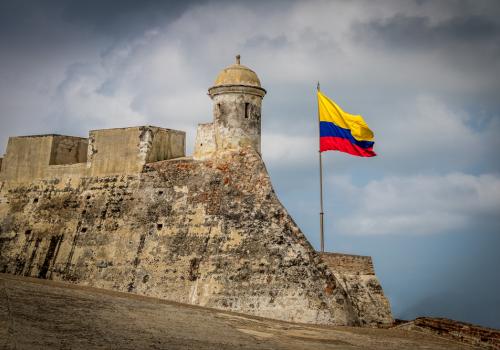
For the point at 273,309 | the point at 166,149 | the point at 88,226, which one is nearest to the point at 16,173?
the point at 88,226

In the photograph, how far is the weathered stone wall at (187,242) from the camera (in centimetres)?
1772

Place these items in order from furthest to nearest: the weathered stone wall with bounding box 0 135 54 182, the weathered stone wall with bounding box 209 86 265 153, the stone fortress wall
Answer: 1. the weathered stone wall with bounding box 0 135 54 182
2. the weathered stone wall with bounding box 209 86 265 153
3. the stone fortress wall

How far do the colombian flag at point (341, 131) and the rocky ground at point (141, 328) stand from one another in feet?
22.0

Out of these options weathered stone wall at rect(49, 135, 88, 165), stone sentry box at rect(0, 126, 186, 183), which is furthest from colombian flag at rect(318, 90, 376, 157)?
weathered stone wall at rect(49, 135, 88, 165)

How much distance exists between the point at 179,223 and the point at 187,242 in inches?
25.8

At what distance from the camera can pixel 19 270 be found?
22188 millimetres

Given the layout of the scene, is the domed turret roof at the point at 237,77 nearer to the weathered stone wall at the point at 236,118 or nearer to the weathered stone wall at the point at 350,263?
the weathered stone wall at the point at 236,118

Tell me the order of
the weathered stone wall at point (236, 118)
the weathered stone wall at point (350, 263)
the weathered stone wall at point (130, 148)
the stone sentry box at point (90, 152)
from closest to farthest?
the weathered stone wall at point (236, 118) → the weathered stone wall at point (130, 148) → the stone sentry box at point (90, 152) → the weathered stone wall at point (350, 263)

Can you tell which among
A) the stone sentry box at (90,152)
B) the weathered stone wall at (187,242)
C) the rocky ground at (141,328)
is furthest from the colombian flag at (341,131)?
the rocky ground at (141,328)

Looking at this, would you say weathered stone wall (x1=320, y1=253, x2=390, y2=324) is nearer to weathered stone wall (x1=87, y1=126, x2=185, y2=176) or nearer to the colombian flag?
the colombian flag

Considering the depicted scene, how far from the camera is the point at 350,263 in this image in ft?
72.9

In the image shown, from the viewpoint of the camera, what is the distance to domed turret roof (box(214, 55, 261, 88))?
65.5 feet

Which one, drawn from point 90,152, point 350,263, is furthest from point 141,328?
point 350,263

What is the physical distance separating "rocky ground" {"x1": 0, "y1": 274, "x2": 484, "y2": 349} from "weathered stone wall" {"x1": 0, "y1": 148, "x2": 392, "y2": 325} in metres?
1.39
